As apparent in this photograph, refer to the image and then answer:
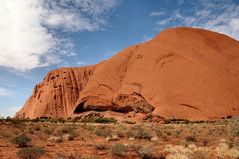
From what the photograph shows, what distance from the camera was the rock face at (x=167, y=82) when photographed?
37.6 meters

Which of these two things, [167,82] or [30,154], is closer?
[30,154]

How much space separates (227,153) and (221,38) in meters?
47.6

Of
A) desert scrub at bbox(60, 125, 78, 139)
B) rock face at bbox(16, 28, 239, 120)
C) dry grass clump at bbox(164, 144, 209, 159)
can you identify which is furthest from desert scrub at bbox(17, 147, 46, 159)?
rock face at bbox(16, 28, 239, 120)

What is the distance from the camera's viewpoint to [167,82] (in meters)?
41.2

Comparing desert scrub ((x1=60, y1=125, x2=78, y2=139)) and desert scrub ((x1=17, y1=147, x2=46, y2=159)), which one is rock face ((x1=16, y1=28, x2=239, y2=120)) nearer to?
desert scrub ((x1=60, y1=125, x2=78, y2=139))

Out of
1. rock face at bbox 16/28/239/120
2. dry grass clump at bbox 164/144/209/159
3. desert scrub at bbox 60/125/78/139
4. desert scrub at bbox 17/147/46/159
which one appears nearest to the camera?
desert scrub at bbox 17/147/46/159

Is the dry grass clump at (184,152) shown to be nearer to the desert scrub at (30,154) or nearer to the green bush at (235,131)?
the desert scrub at (30,154)

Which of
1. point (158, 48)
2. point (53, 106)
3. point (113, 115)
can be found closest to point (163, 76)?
point (158, 48)

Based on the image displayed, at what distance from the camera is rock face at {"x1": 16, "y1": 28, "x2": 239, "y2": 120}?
37.6 m

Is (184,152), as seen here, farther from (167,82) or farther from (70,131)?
(167,82)

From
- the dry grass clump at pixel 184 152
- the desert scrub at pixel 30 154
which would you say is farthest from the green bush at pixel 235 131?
the desert scrub at pixel 30 154

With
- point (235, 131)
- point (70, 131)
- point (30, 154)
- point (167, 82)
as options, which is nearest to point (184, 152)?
point (30, 154)

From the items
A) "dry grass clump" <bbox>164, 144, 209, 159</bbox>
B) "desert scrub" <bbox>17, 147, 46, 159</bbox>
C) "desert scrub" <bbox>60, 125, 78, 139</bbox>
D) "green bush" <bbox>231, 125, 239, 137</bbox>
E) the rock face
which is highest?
the rock face

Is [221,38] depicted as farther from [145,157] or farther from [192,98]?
[145,157]
